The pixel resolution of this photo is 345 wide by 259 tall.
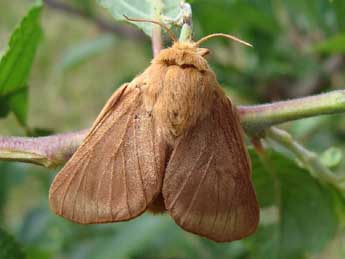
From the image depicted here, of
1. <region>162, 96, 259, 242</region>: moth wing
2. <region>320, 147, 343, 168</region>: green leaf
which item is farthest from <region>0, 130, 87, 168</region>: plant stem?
<region>320, 147, 343, 168</region>: green leaf

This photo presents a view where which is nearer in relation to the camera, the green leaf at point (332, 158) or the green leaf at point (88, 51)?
the green leaf at point (332, 158)

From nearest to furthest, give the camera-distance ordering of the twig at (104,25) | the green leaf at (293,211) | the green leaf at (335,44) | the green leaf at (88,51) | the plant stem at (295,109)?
the plant stem at (295,109)
the green leaf at (293,211)
the green leaf at (335,44)
the twig at (104,25)
the green leaf at (88,51)

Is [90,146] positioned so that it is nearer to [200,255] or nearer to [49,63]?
[200,255]

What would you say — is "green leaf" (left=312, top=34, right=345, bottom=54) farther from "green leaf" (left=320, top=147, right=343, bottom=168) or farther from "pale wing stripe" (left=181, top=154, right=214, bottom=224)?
"pale wing stripe" (left=181, top=154, right=214, bottom=224)

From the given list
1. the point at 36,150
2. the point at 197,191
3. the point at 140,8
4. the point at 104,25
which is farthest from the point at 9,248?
the point at 104,25

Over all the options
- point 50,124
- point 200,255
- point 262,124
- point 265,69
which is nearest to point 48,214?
point 200,255

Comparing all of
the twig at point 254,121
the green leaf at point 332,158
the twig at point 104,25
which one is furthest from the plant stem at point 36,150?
the twig at point 104,25

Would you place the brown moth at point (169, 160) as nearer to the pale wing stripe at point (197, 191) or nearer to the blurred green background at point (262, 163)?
the pale wing stripe at point (197, 191)
